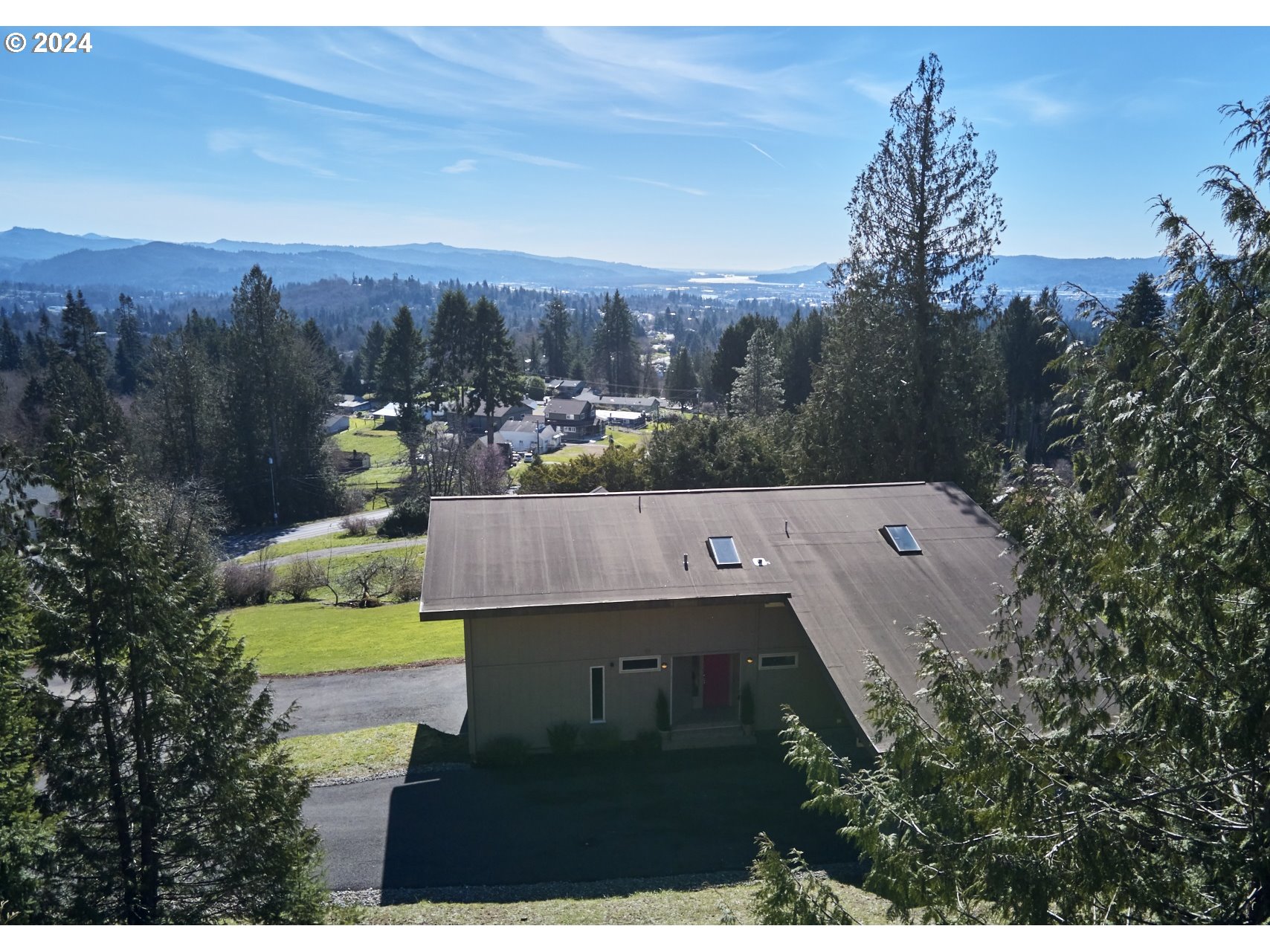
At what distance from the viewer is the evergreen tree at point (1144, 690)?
16.9 ft

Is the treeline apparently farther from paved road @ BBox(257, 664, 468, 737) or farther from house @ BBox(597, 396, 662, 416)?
house @ BBox(597, 396, 662, 416)

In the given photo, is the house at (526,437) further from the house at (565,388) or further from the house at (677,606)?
the house at (677,606)

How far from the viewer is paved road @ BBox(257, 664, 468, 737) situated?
16.2 m

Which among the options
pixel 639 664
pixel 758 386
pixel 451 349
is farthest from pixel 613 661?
pixel 451 349

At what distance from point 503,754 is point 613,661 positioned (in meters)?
2.45

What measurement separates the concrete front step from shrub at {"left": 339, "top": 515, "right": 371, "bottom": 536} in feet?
98.9

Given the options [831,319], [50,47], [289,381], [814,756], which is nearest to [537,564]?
[814,756]

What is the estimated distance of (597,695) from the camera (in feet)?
48.0

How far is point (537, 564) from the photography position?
14773mm

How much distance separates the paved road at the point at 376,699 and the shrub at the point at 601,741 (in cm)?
289

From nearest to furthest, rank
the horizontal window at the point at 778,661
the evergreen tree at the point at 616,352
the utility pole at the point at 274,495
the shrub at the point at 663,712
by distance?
1. the shrub at the point at 663,712
2. the horizontal window at the point at 778,661
3. the utility pole at the point at 274,495
4. the evergreen tree at the point at 616,352

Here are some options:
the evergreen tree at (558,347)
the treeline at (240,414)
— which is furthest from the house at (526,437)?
the evergreen tree at (558,347)

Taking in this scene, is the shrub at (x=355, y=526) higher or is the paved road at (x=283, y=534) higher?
the shrub at (x=355, y=526)

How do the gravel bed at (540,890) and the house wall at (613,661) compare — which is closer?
the gravel bed at (540,890)
